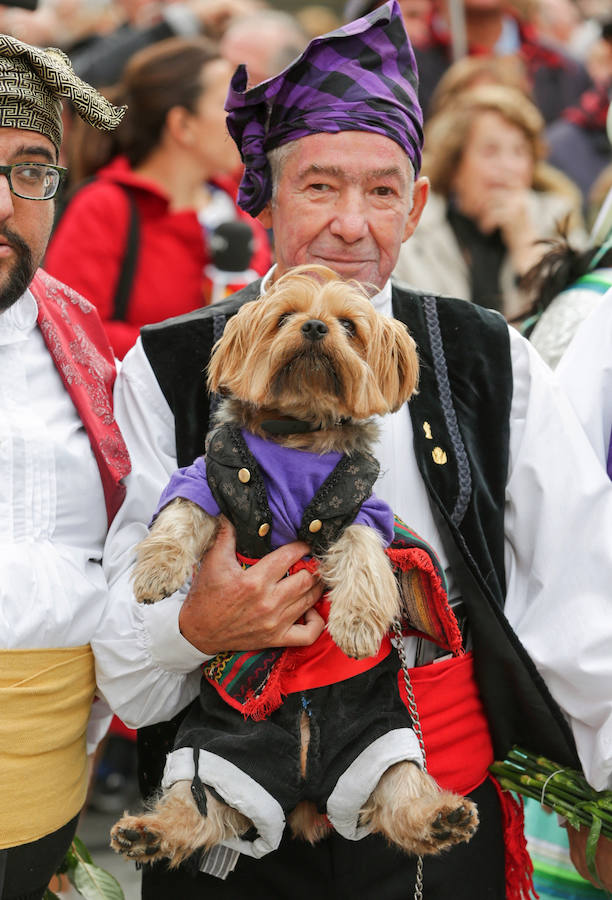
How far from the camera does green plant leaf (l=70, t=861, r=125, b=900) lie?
Answer: 119 inches

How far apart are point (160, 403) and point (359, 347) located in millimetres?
587

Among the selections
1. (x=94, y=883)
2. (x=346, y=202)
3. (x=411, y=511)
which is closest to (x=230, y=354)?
(x=346, y=202)

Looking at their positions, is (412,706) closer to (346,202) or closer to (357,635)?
(357,635)

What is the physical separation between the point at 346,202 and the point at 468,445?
680 mm

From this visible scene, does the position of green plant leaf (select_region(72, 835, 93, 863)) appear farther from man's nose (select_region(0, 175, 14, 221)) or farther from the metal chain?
man's nose (select_region(0, 175, 14, 221))

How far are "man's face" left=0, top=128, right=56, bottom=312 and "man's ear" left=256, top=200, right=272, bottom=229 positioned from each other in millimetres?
584

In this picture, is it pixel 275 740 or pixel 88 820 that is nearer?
pixel 275 740

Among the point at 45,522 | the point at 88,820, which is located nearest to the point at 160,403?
the point at 45,522

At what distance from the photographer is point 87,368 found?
2.95 m

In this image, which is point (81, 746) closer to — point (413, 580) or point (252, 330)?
point (413, 580)

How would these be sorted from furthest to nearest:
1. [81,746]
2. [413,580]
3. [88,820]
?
[88,820]
[81,746]
[413,580]

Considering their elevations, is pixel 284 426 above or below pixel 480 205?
above

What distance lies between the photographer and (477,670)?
2.88 m

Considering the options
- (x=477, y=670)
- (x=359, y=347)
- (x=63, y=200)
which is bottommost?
(x=63, y=200)
